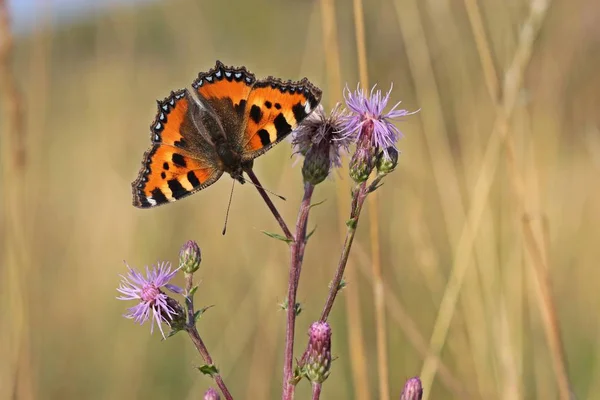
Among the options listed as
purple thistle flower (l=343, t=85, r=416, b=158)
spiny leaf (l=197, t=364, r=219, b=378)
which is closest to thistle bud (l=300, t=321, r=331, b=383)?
spiny leaf (l=197, t=364, r=219, b=378)

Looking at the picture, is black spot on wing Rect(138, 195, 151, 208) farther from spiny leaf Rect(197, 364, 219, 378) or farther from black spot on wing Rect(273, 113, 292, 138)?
spiny leaf Rect(197, 364, 219, 378)

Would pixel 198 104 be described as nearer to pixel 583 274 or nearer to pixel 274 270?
pixel 274 270

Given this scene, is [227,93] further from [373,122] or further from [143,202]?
[373,122]

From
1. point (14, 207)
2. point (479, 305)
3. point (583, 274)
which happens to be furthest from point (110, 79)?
point (583, 274)

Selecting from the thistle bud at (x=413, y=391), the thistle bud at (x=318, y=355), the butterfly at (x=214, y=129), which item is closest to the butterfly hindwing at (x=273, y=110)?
the butterfly at (x=214, y=129)

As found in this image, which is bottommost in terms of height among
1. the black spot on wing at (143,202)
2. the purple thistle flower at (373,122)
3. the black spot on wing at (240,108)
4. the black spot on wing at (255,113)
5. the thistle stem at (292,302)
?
the thistle stem at (292,302)

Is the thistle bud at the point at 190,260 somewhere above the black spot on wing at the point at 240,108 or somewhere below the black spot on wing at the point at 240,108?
below

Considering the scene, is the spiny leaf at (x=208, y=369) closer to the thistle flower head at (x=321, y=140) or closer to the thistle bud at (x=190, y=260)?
the thistle bud at (x=190, y=260)
